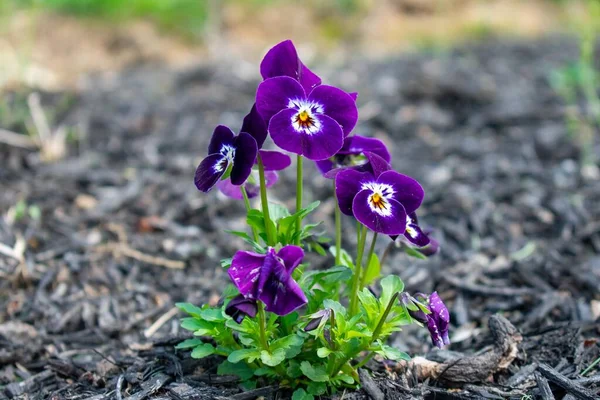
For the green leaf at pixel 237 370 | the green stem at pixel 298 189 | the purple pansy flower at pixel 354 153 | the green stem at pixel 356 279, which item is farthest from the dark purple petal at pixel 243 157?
the green leaf at pixel 237 370

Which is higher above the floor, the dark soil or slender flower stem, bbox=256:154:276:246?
slender flower stem, bbox=256:154:276:246

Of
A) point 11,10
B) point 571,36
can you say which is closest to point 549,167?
point 571,36

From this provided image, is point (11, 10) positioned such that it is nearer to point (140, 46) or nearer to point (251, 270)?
point (140, 46)

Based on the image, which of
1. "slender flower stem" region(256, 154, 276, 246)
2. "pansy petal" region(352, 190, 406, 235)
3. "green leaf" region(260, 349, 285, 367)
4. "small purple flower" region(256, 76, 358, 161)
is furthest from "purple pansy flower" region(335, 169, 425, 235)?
"green leaf" region(260, 349, 285, 367)

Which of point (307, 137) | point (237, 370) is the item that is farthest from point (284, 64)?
point (237, 370)

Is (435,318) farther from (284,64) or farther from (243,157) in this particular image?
(284,64)

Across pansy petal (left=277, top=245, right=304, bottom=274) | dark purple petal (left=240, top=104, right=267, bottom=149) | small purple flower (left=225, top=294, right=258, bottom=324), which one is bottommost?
small purple flower (left=225, top=294, right=258, bottom=324)

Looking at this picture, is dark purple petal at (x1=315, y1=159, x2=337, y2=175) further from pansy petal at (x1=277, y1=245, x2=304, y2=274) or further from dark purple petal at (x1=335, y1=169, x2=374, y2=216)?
pansy petal at (x1=277, y1=245, x2=304, y2=274)

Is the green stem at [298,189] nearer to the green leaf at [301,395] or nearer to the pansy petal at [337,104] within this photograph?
the pansy petal at [337,104]
